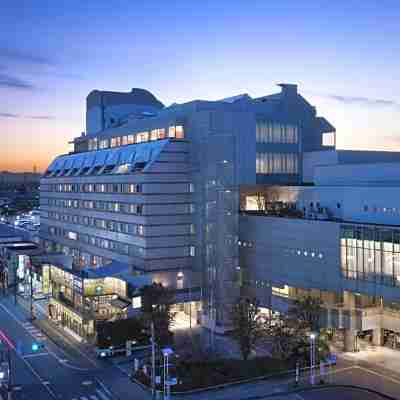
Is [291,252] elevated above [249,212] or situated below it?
below

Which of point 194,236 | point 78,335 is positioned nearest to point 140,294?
point 78,335

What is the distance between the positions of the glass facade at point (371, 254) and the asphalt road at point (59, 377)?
2628 centimetres

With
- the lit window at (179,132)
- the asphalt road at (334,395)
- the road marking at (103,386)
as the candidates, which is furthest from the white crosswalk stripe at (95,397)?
the lit window at (179,132)

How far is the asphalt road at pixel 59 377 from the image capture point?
49.0m

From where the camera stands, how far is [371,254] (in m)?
60.2

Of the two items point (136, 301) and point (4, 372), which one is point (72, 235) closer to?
point (136, 301)

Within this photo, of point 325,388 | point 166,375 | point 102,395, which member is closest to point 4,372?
point 102,395

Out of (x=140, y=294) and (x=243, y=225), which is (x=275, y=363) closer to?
(x=140, y=294)

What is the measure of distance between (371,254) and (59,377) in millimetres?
33138

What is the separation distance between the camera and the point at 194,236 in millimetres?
80812

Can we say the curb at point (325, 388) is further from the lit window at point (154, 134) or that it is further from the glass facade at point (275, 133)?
the lit window at point (154, 134)

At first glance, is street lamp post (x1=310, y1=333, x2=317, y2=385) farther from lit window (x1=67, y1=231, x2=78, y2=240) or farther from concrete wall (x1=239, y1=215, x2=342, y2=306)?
lit window (x1=67, y1=231, x2=78, y2=240)

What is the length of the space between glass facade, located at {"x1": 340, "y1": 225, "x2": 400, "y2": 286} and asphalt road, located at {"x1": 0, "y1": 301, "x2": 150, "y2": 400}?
26.3 meters

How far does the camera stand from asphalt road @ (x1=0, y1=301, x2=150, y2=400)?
48969mm
